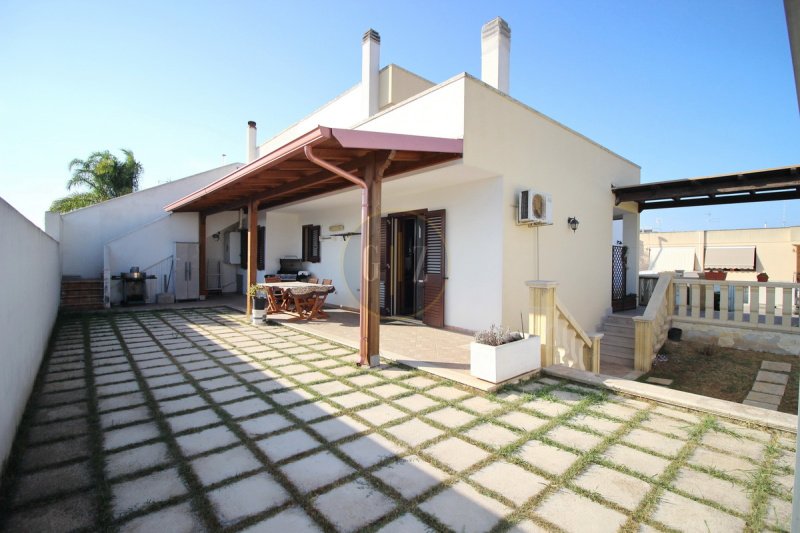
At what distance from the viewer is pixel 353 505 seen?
2023 mm

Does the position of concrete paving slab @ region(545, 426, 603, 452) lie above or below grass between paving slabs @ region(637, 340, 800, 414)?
above

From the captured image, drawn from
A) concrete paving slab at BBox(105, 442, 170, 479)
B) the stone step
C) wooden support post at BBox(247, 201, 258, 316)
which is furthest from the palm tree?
the stone step

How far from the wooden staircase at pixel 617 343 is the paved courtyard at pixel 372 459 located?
432 cm

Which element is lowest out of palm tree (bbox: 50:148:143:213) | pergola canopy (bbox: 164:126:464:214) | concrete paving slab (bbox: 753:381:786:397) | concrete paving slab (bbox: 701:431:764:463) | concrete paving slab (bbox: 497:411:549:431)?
concrete paving slab (bbox: 753:381:786:397)

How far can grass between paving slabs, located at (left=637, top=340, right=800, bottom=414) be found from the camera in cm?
589

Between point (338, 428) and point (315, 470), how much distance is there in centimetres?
58

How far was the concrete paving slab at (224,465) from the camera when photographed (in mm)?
2279

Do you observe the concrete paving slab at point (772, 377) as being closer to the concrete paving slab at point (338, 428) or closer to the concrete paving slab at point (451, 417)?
the concrete paving slab at point (451, 417)

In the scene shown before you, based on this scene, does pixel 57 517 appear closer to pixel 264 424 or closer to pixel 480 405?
pixel 264 424

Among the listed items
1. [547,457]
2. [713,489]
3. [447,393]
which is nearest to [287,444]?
[447,393]

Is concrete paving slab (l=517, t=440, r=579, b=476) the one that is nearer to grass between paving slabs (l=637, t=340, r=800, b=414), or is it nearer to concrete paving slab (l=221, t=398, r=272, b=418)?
concrete paving slab (l=221, t=398, r=272, b=418)

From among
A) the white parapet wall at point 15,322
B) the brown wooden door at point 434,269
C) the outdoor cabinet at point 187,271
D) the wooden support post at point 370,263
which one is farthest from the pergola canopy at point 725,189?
the outdoor cabinet at point 187,271

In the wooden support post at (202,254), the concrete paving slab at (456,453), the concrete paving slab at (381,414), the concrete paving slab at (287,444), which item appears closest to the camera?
the concrete paving slab at (456,453)

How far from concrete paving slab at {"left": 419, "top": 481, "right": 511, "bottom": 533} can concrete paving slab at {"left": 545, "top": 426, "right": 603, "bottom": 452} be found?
0.98m
